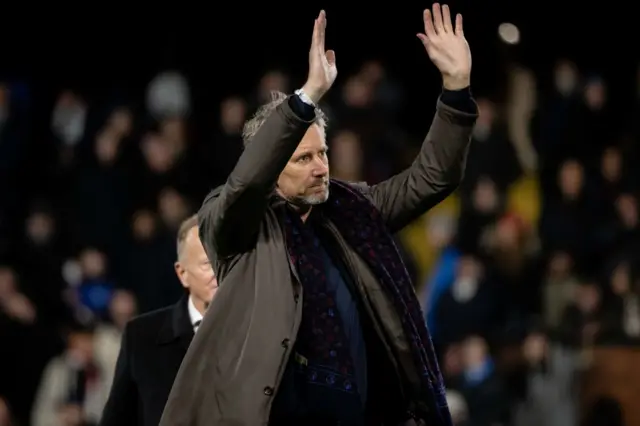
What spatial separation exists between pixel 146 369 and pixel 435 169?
57.3 inches

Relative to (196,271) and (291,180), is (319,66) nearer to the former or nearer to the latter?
(291,180)

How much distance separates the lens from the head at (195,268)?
6.21 m

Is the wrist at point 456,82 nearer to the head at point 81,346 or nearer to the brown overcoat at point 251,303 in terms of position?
the brown overcoat at point 251,303

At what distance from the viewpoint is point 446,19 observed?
5234 mm

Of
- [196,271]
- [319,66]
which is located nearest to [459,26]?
[319,66]

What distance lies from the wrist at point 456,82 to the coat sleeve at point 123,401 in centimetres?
171

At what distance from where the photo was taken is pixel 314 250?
516 centimetres

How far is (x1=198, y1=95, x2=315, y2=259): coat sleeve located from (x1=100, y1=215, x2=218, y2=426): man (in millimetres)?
1204

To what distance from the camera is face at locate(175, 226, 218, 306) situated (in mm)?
6211

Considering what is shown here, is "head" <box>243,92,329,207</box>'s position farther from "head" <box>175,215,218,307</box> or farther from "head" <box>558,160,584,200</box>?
"head" <box>558,160,584,200</box>

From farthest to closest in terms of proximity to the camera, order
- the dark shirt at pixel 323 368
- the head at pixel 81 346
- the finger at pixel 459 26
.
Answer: the head at pixel 81 346
the finger at pixel 459 26
the dark shirt at pixel 323 368

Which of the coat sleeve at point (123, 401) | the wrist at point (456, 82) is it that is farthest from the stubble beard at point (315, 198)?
the coat sleeve at point (123, 401)

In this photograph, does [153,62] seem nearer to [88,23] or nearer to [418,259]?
[88,23]

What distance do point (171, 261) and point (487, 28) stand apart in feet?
20.0
